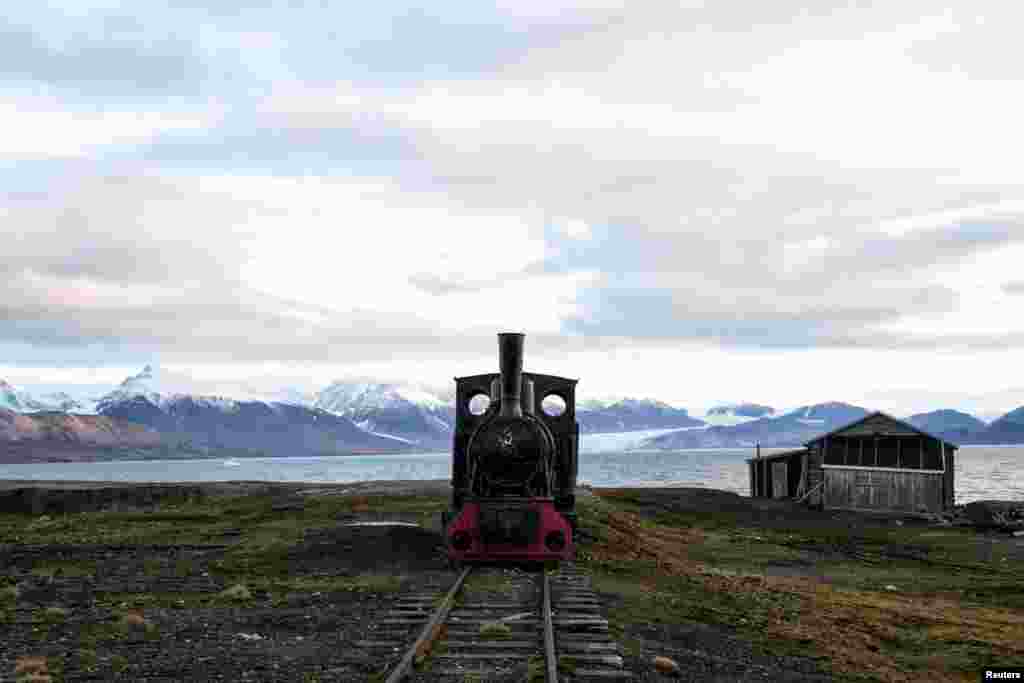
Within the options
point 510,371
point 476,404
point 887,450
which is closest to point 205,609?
point 510,371

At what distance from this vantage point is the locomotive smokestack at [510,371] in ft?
59.4

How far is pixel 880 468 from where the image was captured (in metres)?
48.9

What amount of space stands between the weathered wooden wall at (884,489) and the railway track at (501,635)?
36463mm

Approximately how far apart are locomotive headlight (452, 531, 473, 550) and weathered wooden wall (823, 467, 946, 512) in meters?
35.9

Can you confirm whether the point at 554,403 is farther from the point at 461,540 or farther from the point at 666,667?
the point at 666,667

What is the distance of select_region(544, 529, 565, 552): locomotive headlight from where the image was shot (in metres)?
17.9

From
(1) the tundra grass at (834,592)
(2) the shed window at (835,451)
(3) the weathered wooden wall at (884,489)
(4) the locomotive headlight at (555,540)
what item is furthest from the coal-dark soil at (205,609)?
(2) the shed window at (835,451)

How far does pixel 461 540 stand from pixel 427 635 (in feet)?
21.2

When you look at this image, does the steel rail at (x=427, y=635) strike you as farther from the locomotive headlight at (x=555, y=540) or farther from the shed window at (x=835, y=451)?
the shed window at (x=835, y=451)

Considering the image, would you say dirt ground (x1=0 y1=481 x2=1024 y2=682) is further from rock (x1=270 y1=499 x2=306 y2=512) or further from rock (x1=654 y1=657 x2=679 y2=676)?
rock (x1=270 y1=499 x2=306 y2=512)

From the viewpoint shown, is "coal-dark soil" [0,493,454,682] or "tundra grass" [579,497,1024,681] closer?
"coal-dark soil" [0,493,454,682]

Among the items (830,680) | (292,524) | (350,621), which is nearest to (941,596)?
(830,680)

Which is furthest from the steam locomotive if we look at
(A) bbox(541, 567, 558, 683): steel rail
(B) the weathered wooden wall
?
(B) the weathered wooden wall

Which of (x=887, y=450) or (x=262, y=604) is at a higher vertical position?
(x=887, y=450)
